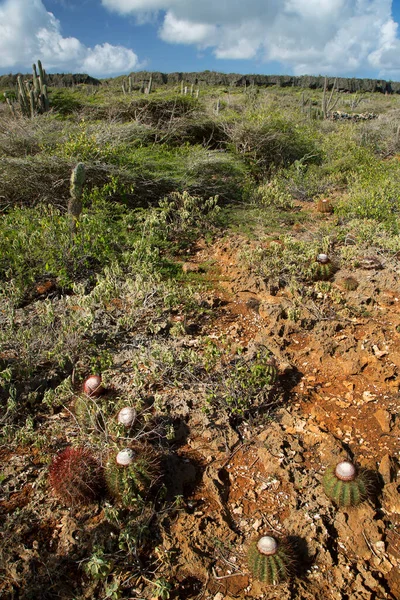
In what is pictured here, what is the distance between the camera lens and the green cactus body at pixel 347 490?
2.46m

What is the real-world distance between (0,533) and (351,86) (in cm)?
3733

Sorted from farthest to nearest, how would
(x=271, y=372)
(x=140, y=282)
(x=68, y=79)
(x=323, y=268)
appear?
(x=68, y=79), (x=323, y=268), (x=140, y=282), (x=271, y=372)

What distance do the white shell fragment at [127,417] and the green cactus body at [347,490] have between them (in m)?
1.29

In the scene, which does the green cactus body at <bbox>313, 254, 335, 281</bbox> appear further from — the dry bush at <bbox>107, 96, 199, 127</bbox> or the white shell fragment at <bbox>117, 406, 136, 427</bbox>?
the dry bush at <bbox>107, 96, 199, 127</bbox>

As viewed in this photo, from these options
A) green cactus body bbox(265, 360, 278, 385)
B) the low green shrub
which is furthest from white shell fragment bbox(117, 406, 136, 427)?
the low green shrub

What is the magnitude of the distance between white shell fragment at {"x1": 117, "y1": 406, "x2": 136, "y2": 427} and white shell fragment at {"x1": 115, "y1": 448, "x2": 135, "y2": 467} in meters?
0.29

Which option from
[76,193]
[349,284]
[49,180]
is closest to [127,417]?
[349,284]

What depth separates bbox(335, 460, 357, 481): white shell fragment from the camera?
250cm

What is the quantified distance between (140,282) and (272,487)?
7.63ft

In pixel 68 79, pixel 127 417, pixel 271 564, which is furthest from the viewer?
pixel 68 79

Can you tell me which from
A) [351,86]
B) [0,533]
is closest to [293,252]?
[0,533]

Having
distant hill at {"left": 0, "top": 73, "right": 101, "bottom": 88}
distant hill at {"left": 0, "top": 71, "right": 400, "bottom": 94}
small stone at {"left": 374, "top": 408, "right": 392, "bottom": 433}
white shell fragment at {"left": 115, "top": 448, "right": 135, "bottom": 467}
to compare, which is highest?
distant hill at {"left": 0, "top": 71, "right": 400, "bottom": 94}

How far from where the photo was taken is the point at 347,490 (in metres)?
2.46

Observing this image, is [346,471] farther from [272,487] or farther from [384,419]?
[384,419]
